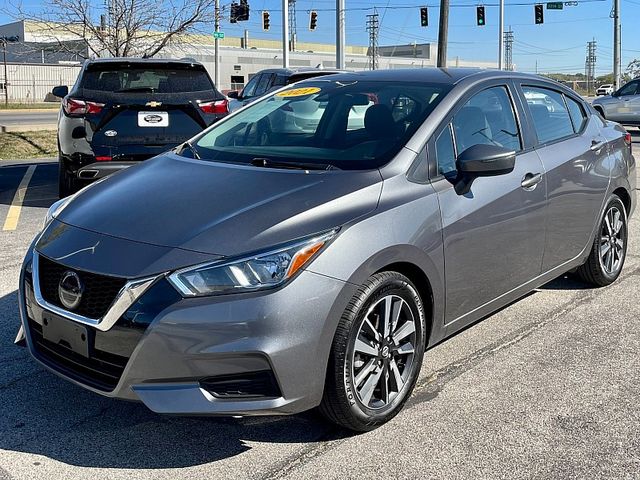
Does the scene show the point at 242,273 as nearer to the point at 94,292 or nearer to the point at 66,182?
the point at 94,292

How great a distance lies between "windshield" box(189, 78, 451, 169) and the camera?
374cm

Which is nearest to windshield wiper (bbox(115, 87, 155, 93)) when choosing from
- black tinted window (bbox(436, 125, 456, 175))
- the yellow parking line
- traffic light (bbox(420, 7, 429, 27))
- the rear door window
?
the yellow parking line

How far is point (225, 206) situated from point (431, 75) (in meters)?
1.81

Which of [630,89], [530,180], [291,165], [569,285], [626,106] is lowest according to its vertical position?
[569,285]

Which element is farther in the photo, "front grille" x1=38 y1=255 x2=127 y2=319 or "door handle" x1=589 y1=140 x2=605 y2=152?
"door handle" x1=589 y1=140 x2=605 y2=152

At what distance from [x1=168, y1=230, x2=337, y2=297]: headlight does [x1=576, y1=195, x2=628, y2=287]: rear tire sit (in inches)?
124

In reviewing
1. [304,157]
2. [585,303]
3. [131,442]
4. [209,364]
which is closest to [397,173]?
[304,157]

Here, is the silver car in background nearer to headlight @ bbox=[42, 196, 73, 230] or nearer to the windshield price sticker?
the windshield price sticker

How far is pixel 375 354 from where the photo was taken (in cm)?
322

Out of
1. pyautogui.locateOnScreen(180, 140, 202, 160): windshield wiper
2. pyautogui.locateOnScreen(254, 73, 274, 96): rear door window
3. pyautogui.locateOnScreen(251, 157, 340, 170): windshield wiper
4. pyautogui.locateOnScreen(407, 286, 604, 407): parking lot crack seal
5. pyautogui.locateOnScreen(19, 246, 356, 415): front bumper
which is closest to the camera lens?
pyautogui.locateOnScreen(19, 246, 356, 415): front bumper

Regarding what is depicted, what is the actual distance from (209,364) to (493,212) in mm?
1868

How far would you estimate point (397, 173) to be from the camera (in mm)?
3451

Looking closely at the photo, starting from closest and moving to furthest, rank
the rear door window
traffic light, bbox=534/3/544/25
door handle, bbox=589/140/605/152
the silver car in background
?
door handle, bbox=589/140/605/152
the rear door window
the silver car in background
traffic light, bbox=534/3/544/25

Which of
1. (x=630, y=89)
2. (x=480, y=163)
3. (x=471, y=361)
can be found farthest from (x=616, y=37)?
(x=480, y=163)
